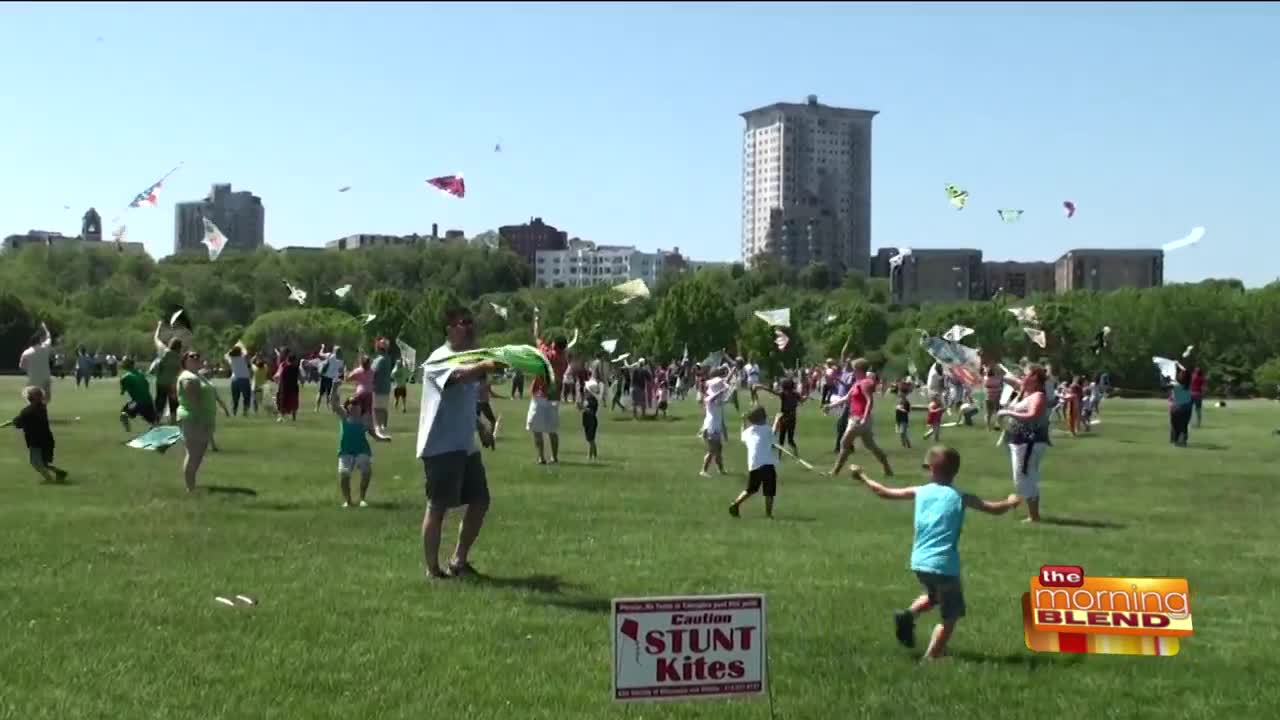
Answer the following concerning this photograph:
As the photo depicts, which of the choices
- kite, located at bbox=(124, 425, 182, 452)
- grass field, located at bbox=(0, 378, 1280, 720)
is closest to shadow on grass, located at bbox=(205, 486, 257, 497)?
grass field, located at bbox=(0, 378, 1280, 720)

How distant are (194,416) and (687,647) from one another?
11701 mm

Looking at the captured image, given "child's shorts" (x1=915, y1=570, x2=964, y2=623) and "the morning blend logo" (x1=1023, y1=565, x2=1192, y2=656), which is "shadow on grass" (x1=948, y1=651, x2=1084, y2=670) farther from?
"child's shorts" (x1=915, y1=570, x2=964, y2=623)

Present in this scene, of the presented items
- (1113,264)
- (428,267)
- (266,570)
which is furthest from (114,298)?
(266,570)

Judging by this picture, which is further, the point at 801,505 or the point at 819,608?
the point at 801,505

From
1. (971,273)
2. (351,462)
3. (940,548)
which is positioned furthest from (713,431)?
(971,273)

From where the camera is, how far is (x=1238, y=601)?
36.7 feet

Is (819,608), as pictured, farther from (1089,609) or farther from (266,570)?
(266,570)

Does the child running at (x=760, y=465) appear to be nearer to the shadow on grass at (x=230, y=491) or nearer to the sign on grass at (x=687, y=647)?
the shadow on grass at (x=230, y=491)

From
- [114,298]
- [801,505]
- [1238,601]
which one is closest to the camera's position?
[1238,601]

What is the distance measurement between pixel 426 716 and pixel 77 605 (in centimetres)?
379

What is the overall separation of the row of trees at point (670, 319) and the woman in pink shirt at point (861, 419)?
169 feet

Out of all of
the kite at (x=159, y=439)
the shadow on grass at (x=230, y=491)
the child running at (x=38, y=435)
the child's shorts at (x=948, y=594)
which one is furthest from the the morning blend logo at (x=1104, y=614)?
the child running at (x=38, y=435)

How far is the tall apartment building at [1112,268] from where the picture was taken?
17675 centimetres

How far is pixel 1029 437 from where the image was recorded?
16.2 meters
